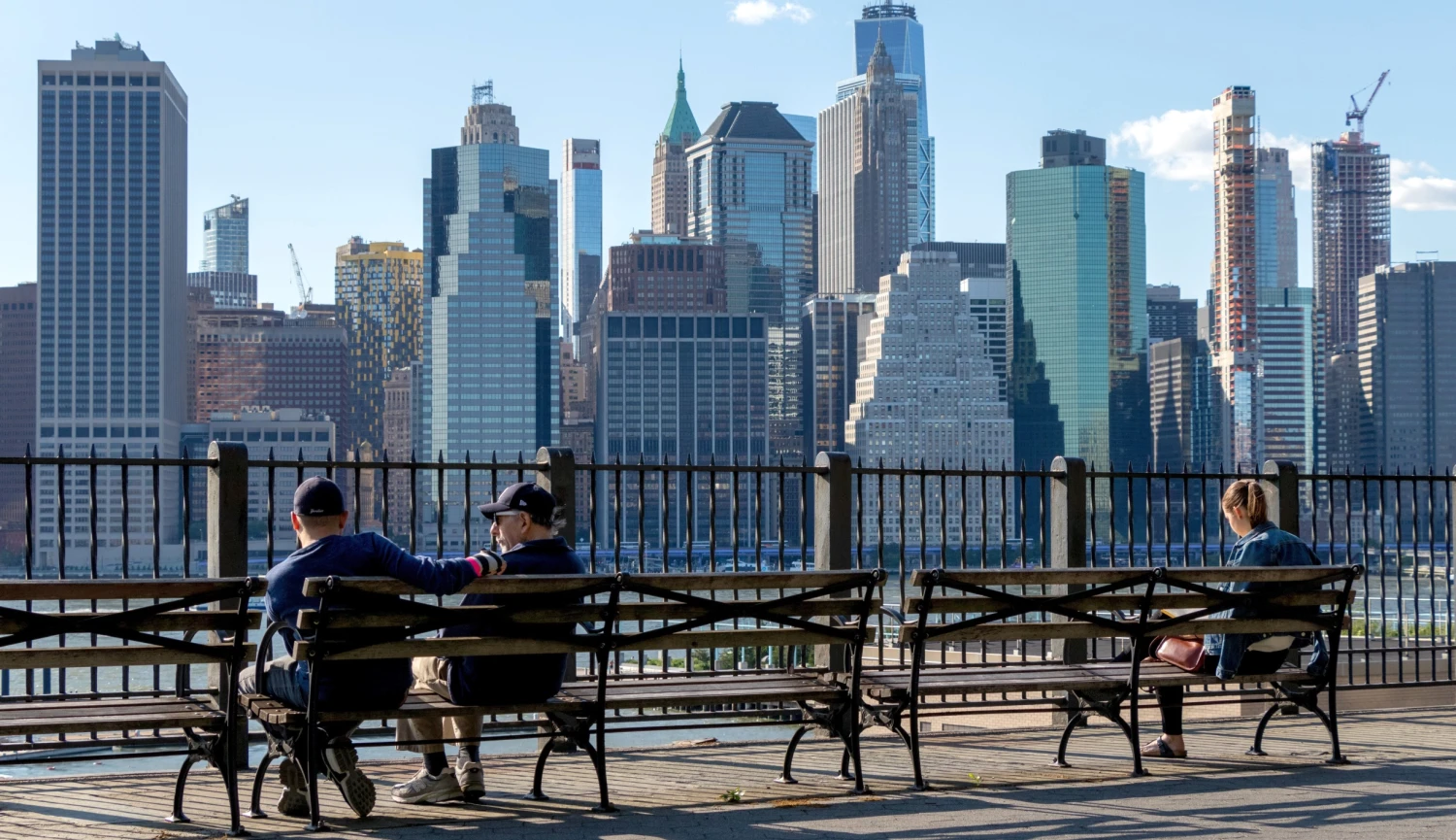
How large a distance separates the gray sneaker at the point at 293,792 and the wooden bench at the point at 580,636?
8 cm

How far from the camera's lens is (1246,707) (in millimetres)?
12211

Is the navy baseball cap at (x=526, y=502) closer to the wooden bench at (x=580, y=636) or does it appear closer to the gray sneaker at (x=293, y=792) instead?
the wooden bench at (x=580, y=636)

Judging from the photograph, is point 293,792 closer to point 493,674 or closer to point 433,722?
point 433,722

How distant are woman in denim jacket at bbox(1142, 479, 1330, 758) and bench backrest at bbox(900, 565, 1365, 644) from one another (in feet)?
0.30

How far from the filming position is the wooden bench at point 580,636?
19.3ft

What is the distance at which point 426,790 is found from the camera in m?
6.49

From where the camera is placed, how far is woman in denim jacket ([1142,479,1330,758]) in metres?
7.54

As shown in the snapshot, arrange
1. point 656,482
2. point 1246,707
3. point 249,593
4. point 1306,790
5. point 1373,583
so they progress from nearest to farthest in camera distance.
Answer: point 249,593 → point 1306,790 → point 1246,707 → point 1373,583 → point 656,482

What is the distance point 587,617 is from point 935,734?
296 centimetres

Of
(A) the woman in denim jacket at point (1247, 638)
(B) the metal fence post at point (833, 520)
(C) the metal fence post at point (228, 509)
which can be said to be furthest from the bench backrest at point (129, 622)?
(A) the woman in denim jacket at point (1247, 638)

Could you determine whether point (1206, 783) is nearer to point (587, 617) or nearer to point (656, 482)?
point (587, 617)

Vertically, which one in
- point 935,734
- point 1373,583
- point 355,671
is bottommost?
point 1373,583

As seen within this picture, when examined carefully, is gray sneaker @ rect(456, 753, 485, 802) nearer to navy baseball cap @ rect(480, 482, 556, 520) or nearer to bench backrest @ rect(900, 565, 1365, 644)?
navy baseball cap @ rect(480, 482, 556, 520)

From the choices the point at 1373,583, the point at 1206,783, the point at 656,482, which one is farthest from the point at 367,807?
the point at 656,482
